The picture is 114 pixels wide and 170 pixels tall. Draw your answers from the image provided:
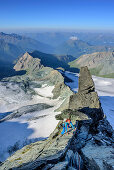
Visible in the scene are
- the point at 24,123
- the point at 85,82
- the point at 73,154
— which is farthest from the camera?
the point at 24,123

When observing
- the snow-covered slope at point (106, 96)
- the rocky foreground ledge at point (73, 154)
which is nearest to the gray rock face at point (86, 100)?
the rocky foreground ledge at point (73, 154)

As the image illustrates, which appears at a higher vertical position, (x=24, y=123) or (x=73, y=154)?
(x=73, y=154)

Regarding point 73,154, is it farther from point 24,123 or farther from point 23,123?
point 23,123

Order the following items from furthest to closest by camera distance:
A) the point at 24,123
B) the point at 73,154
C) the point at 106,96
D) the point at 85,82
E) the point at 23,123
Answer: the point at 106,96
the point at 23,123
the point at 24,123
the point at 85,82
the point at 73,154

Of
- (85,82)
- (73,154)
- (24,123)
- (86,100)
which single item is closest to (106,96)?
(85,82)

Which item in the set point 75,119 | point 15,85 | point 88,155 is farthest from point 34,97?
point 88,155

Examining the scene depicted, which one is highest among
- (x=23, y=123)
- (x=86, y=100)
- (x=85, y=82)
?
(x=85, y=82)

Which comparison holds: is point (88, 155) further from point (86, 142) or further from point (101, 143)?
point (101, 143)

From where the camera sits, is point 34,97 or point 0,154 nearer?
point 0,154

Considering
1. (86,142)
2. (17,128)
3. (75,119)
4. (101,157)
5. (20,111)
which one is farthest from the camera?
(20,111)
